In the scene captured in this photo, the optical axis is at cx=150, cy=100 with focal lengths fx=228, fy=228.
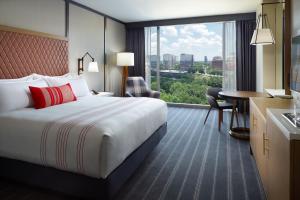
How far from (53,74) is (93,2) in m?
1.74

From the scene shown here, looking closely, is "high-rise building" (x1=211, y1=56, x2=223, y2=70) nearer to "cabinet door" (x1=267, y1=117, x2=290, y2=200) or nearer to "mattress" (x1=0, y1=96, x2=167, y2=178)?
"mattress" (x1=0, y1=96, x2=167, y2=178)

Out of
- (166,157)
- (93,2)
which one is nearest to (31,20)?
(93,2)

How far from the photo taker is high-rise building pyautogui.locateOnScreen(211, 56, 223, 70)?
6355 mm

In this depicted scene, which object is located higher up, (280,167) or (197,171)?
(280,167)

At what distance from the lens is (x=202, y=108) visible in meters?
6.45

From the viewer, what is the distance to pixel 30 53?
358cm

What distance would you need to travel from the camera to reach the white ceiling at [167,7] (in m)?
4.65

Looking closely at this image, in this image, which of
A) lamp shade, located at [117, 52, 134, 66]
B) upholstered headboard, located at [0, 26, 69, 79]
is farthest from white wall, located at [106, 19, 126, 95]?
upholstered headboard, located at [0, 26, 69, 79]

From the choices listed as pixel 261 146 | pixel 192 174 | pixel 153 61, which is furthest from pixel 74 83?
pixel 153 61

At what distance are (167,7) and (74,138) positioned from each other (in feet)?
13.1

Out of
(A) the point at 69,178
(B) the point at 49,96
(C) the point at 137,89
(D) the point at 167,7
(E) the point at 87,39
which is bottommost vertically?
(A) the point at 69,178

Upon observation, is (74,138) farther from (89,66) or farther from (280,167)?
(89,66)

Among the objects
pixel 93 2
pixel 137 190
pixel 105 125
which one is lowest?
pixel 137 190

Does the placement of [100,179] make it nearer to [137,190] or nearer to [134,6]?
[137,190]
